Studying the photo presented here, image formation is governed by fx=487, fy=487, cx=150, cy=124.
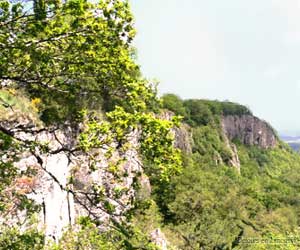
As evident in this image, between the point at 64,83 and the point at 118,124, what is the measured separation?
1.82 metres

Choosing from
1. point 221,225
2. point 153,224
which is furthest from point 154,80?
point 221,225

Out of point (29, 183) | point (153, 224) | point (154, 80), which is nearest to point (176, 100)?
point (153, 224)

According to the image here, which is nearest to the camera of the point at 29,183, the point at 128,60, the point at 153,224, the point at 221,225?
the point at 128,60

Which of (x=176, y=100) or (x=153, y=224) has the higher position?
(x=176, y=100)

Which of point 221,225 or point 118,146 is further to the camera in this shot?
point 221,225

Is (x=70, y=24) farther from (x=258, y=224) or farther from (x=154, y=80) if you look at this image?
(x=258, y=224)

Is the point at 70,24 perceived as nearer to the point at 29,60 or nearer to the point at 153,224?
the point at 29,60

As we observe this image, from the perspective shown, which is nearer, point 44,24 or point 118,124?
point 44,24

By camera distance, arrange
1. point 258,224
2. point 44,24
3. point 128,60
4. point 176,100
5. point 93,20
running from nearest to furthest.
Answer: point 44,24, point 93,20, point 128,60, point 258,224, point 176,100

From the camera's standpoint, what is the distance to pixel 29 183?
2822 cm

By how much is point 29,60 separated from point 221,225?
66468 millimetres

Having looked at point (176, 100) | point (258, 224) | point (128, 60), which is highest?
point (176, 100)

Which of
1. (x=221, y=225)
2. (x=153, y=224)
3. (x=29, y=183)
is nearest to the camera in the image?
(x=29, y=183)

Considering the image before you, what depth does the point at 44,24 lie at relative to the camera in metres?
9.77
